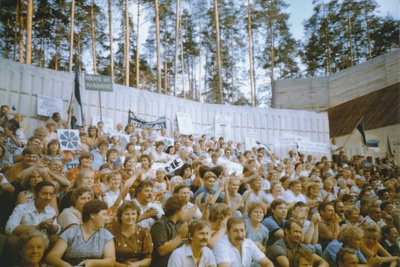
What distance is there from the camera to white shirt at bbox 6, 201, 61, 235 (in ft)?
10.5

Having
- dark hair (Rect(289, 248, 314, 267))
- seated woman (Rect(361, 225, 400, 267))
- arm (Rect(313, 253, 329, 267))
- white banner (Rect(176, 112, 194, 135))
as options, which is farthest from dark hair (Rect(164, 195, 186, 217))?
white banner (Rect(176, 112, 194, 135))

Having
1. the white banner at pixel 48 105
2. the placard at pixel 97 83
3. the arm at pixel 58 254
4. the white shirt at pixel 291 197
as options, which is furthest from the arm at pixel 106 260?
the white banner at pixel 48 105

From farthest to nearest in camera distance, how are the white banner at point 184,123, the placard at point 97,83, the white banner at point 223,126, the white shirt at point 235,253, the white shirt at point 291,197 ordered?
the white banner at point 223,126 < the white banner at point 184,123 < the placard at point 97,83 < the white shirt at point 291,197 < the white shirt at point 235,253

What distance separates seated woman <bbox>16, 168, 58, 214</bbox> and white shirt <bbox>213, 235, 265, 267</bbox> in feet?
5.78

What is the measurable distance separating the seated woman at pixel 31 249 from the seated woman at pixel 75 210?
1.27 feet

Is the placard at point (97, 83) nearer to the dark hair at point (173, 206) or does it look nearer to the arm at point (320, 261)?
the dark hair at point (173, 206)

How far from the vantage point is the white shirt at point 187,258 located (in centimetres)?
307

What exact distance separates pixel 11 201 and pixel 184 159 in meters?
4.89

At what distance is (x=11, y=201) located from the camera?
364cm

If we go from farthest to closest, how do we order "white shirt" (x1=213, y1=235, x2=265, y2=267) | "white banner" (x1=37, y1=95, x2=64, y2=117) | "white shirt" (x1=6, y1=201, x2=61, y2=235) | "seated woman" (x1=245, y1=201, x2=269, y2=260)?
1. "white banner" (x1=37, y1=95, x2=64, y2=117)
2. "seated woman" (x1=245, y1=201, x2=269, y2=260)
3. "white shirt" (x1=213, y1=235, x2=265, y2=267)
4. "white shirt" (x1=6, y1=201, x2=61, y2=235)

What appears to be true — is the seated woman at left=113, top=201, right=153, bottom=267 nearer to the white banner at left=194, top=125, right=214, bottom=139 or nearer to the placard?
the placard

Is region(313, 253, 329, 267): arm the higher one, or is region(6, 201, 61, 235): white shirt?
region(6, 201, 61, 235): white shirt

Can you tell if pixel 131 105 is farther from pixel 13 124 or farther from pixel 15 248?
pixel 15 248

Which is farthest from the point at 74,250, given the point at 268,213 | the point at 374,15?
the point at 374,15
